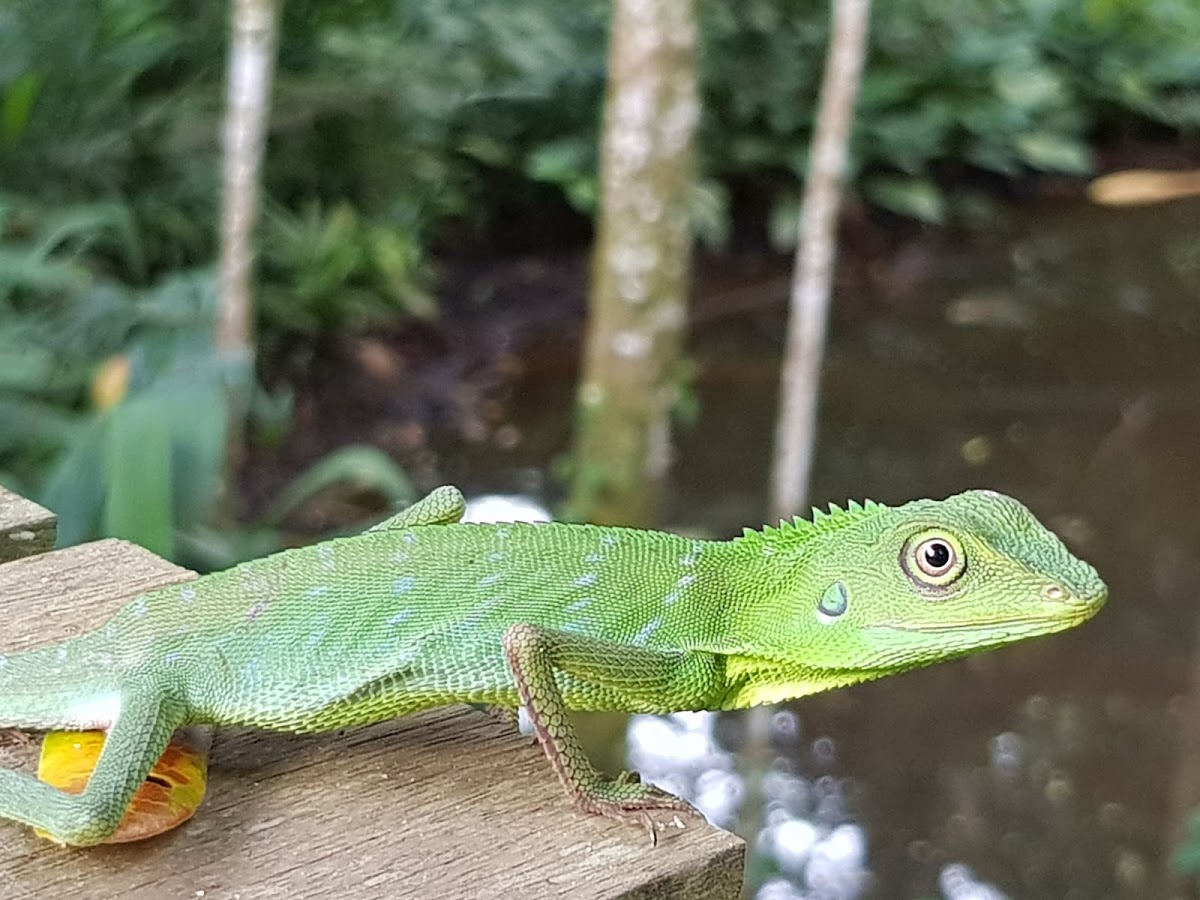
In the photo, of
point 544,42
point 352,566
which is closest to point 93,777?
point 352,566

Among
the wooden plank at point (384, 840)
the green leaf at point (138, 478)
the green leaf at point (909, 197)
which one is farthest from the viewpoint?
the green leaf at point (909, 197)

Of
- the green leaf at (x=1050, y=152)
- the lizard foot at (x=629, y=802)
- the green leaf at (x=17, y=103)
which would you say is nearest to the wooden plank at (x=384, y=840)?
the lizard foot at (x=629, y=802)

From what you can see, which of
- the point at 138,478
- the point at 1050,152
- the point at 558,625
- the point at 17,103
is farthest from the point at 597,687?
the point at 1050,152

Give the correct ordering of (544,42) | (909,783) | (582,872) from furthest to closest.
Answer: (544,42)
(909,783)
(582,872)

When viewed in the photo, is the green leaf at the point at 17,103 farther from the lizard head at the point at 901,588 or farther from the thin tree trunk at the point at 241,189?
the lizard head at the point at 901,588

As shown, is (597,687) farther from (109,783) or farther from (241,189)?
(241,189)

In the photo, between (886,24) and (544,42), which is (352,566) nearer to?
(544,42)

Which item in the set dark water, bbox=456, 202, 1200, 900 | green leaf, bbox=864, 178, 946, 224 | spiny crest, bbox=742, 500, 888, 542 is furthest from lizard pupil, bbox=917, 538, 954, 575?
green leaf, bbox=864, 178, 946, 224

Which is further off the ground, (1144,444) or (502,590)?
(502,590)
